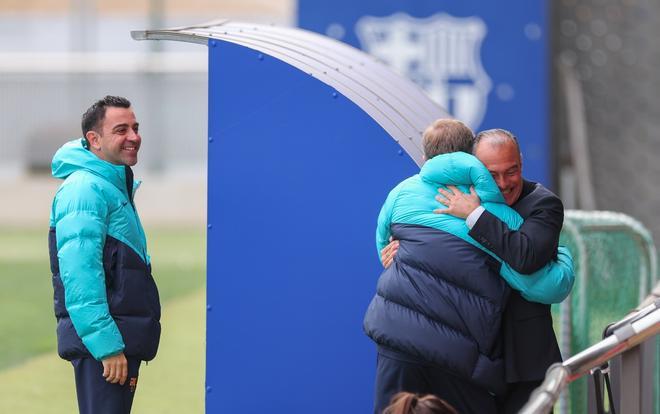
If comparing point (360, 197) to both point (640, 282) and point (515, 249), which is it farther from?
point (640, 282)

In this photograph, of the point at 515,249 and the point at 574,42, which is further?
the point at 574,42

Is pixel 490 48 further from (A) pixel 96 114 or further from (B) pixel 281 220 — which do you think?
(A) pixel 96 114

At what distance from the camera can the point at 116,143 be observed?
185 inches

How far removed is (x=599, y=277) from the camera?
7145 mm

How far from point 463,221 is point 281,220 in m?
1.09

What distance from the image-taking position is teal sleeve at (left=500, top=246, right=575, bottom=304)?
164 inches

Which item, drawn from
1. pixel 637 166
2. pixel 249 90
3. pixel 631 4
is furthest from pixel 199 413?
pixel 631 4

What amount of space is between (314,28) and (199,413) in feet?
19.8

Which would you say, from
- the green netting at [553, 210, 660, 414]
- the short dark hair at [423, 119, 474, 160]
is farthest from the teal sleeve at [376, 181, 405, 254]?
the green netting at [553, 210, 660, 414]

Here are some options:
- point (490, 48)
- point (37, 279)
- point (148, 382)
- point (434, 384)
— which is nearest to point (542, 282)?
point (434, 384)

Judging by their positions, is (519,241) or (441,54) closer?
(519,241)

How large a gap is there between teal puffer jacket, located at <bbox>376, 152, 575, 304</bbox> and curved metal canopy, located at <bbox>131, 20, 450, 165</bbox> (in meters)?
0.76

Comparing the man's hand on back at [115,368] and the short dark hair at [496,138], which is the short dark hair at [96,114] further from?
the short dark hair at [496,138]

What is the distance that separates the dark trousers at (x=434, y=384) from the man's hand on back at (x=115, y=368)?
956 mm
